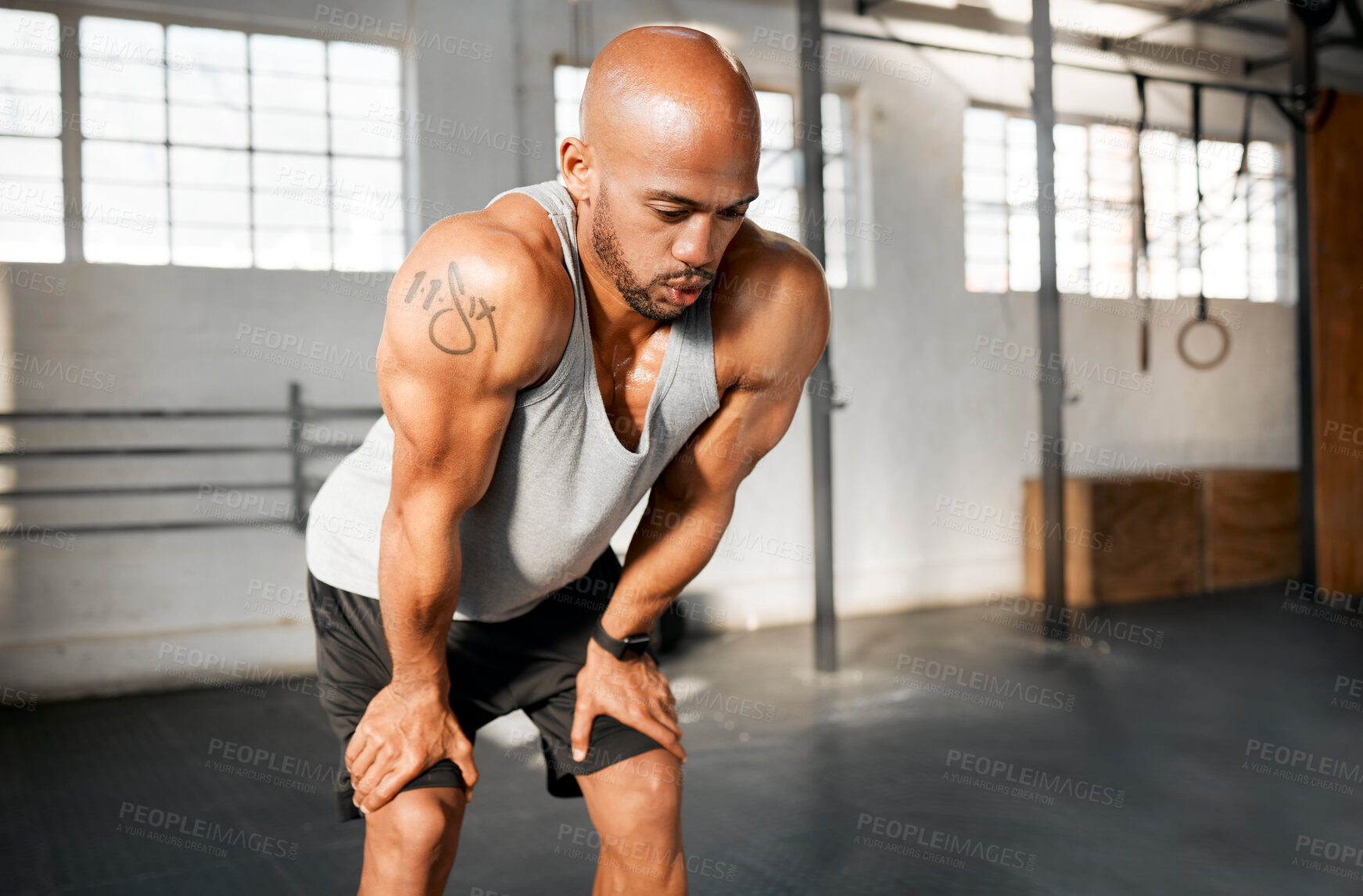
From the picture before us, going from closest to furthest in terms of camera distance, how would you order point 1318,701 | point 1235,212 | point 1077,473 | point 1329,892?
point 1329,892, point 1318,701, point 1077,473, point 1235,212

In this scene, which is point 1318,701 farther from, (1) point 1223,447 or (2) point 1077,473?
(1) point 1223,447

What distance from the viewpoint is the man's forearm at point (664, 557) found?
55.7 inches

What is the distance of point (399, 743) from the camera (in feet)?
4.04

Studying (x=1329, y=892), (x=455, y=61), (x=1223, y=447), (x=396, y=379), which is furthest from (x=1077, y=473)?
(x=396, y=379)

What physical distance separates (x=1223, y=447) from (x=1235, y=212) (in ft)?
5.79

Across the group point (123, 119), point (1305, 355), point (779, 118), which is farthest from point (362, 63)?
point (1305, 355)

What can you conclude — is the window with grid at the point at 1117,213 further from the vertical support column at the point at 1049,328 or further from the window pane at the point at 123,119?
the window pane at the point at 123,119

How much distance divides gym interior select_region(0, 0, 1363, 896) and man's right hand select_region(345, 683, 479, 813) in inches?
12.1

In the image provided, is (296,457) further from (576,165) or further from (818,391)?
(576,165)

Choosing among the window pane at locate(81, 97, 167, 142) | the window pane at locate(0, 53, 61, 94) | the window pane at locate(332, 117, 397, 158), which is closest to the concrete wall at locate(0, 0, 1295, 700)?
the window pane at locate(332, 117, 397, 158)

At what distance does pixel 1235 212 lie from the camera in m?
6.50

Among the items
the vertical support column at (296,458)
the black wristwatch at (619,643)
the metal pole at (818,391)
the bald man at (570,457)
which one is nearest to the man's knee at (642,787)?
the bald man at (570,457)

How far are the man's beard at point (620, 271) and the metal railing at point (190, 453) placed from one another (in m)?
2.89

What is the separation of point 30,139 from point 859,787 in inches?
153
